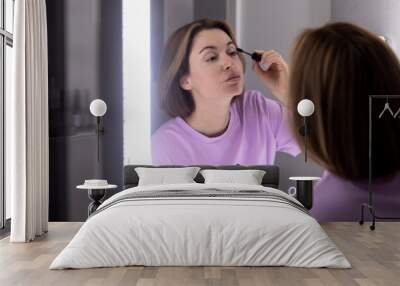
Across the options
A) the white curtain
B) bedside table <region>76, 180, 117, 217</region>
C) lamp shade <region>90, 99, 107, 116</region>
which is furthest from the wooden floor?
lamp shade <region>90, 99, 107, 116</region>

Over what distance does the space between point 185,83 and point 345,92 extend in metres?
1.91

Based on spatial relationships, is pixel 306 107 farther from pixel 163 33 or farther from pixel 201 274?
pixel 201 274

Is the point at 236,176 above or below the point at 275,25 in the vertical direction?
below

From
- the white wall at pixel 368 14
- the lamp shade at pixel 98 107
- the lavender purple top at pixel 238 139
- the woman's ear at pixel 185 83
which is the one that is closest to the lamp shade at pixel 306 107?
the lavender purple top at pixel 238 139

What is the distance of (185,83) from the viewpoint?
24.3 ft

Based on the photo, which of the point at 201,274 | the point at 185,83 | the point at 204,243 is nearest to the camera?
the point at 201,274

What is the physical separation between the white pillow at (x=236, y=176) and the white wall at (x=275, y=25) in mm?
601

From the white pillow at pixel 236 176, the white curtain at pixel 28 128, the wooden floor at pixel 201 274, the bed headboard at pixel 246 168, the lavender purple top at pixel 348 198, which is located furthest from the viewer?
the lavender purple top at pixel 348 198

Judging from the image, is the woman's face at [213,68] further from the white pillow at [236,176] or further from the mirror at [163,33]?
the white pillow at [236,176]

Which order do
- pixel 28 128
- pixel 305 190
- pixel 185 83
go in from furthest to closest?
pixel 185 83
pixel 305 190
pixel 28 128

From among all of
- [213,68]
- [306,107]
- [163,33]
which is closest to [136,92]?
[163,33]

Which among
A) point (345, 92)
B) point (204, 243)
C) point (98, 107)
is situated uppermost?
point (345, 92)

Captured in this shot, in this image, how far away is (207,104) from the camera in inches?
291

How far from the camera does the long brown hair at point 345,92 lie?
712cm
